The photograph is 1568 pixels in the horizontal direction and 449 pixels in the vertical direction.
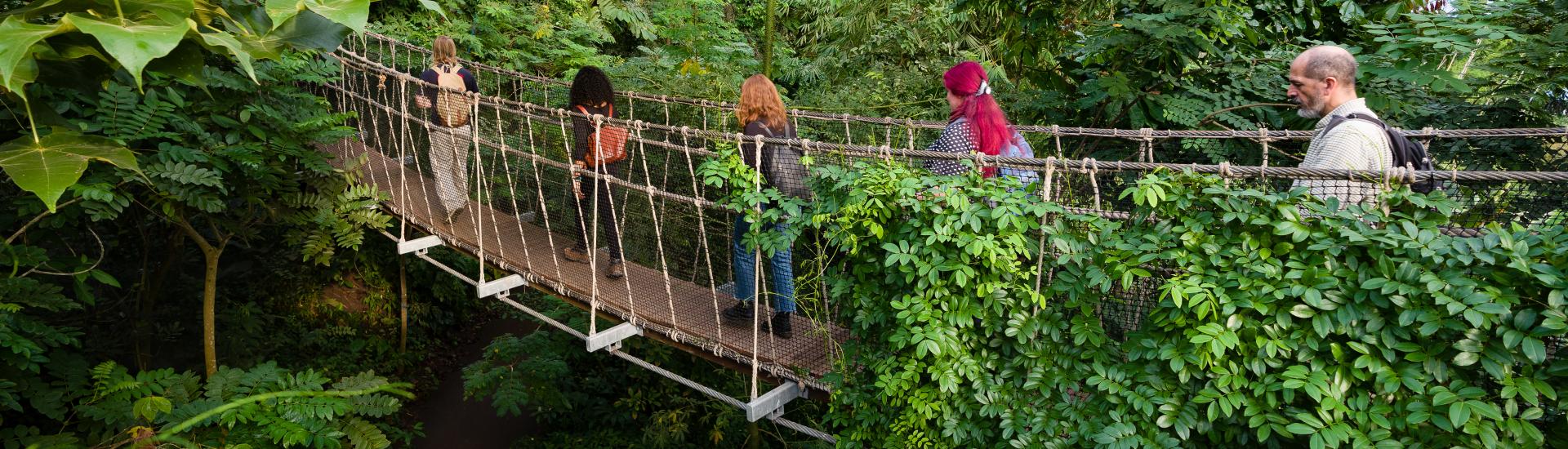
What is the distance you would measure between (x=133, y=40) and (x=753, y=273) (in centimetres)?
188

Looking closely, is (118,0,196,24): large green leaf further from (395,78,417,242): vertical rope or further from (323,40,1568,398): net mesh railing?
(395,78,417,242): vertical rope

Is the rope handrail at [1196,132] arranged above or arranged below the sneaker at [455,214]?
above

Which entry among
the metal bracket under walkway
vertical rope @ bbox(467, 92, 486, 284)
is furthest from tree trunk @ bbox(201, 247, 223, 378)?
vertical rope @ bbox(467, 92, 486, 284)

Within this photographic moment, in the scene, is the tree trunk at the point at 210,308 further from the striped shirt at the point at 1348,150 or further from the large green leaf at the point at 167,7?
the striped shirt at the point at 1348,150

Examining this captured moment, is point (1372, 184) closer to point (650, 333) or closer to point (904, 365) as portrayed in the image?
point (904, 365)

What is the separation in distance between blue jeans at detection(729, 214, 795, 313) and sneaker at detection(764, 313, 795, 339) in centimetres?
2

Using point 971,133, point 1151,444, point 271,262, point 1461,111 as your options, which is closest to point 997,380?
point 1151,444

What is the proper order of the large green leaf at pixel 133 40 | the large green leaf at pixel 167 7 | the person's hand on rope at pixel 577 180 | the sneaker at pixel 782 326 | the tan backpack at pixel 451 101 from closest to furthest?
1. the large green leaf at pixel 133 40
2. the large green leaf at pixel 167 7
3. the sneaker at pixel 782 326
4. the person's hand on rope at pixel 577 180
5. the tan backpack at pixel 451 101

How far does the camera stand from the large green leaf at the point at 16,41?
0.68 m

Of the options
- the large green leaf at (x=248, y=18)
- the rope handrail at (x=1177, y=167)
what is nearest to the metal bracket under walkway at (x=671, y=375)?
the rope handrail at (x=1177, y=167)

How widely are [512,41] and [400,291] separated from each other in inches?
84.1

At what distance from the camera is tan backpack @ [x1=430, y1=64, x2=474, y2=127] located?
3.29 m

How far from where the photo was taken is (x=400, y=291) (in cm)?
614

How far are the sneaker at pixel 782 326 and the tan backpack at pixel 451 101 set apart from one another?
1.44 meters
